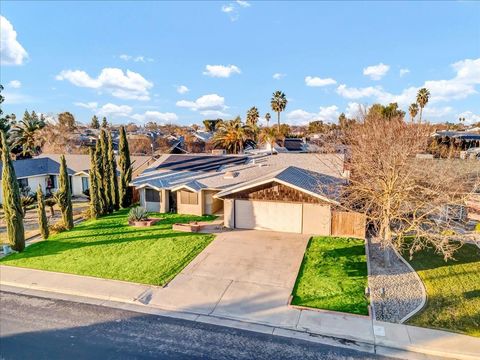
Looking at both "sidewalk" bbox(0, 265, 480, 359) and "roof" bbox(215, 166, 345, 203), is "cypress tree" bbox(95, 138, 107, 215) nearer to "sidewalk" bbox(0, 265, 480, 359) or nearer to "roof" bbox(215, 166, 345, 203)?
"roof" bbox(215, 166, 345, 203)

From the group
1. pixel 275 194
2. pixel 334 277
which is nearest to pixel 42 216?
pixel 275 194

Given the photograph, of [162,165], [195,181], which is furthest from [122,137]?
[195,181]

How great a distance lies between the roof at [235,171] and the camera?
979 inches

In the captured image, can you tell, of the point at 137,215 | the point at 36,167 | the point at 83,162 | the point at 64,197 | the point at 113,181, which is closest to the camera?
the point at 64,197

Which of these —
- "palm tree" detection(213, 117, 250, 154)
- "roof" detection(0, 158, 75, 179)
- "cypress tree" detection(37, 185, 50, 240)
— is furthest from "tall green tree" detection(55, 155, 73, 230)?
"palm tree" detection(213, 117, 250, 154)

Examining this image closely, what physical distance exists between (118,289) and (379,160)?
14.2 meters

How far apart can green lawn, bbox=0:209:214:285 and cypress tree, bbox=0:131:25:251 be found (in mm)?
945

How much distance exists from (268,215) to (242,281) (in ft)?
25.7

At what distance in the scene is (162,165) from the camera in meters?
31.4

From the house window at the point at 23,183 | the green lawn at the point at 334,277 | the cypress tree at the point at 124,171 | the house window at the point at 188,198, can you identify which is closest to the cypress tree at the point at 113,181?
the cypress tree at the point at 124,171

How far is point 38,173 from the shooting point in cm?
3488

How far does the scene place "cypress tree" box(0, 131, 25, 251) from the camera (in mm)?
19422

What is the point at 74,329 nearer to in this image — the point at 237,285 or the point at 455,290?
the point at 237,285

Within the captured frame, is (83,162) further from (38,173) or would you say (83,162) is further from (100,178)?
(100,178)
